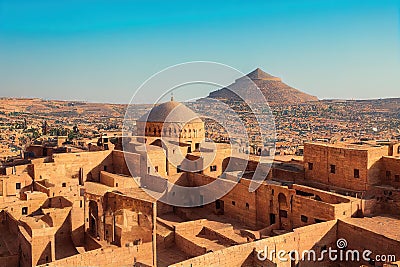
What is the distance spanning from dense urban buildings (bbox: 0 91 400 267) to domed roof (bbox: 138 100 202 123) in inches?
130

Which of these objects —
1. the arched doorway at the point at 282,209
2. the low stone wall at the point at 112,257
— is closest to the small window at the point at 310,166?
the arched doorway at the point at 282,209

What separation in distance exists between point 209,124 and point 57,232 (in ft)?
243

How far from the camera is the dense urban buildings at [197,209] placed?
15.1 metres

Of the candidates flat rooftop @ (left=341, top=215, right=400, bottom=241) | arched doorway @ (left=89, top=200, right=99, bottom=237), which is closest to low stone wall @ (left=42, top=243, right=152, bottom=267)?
arched doorway @ (left=89, top=200, right=99, bottom=237)

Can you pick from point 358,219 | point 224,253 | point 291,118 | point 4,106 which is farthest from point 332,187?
point 4,106

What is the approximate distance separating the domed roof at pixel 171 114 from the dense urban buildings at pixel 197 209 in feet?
10.8

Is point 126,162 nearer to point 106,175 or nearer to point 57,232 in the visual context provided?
point 106,175

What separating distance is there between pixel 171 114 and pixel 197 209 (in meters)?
10.4

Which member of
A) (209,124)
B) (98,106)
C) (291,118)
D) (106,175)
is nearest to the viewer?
(106,175)

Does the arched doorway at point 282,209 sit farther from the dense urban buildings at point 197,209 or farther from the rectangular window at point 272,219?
the rectangular window at point 272,219

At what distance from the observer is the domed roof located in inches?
1230

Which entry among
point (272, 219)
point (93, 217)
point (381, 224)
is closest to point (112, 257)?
point (93, 217)

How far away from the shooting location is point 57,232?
1766 centimetres

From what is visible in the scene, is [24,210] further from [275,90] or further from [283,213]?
[275,90]
